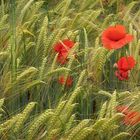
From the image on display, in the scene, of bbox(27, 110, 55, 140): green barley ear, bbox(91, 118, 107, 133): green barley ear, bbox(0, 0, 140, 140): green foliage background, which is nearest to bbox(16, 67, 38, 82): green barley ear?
bbox(0, 0, 140, 140): green foliage background

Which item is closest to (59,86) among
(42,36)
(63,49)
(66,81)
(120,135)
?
(66,81)

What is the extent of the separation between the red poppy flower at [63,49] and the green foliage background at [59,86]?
32mm

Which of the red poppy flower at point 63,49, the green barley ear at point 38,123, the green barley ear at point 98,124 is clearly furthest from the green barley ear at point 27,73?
the green barley ear at point 98,124

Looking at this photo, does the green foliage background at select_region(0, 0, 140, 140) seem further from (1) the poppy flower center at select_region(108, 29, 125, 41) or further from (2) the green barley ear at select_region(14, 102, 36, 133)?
(1) the poppy flower center at select_region(108, 29, 125, 41)

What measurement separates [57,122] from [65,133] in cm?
4

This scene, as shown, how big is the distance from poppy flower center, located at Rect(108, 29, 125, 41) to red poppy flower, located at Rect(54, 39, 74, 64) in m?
0.19

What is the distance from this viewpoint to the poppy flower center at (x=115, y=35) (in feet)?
5.85

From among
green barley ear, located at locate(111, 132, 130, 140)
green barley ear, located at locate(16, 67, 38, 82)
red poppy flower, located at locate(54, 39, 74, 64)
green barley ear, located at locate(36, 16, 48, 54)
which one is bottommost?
green barley ear, located at locate(111, 132, 130, 140)

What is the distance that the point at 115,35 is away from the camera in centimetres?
179

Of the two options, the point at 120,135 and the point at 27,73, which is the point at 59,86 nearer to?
the point at 27,73

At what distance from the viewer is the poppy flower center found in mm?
1784

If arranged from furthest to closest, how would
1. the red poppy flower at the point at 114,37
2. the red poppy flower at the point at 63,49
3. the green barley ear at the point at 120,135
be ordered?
1. the red poppy flower at the point at 63,49
2. the red poppy flower at the point at 114,37
3. the green barley ear at the point at 120,135

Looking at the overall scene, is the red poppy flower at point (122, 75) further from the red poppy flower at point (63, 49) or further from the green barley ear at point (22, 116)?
the green barley ear at point (22, 116)

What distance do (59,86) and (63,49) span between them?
0.14 m
